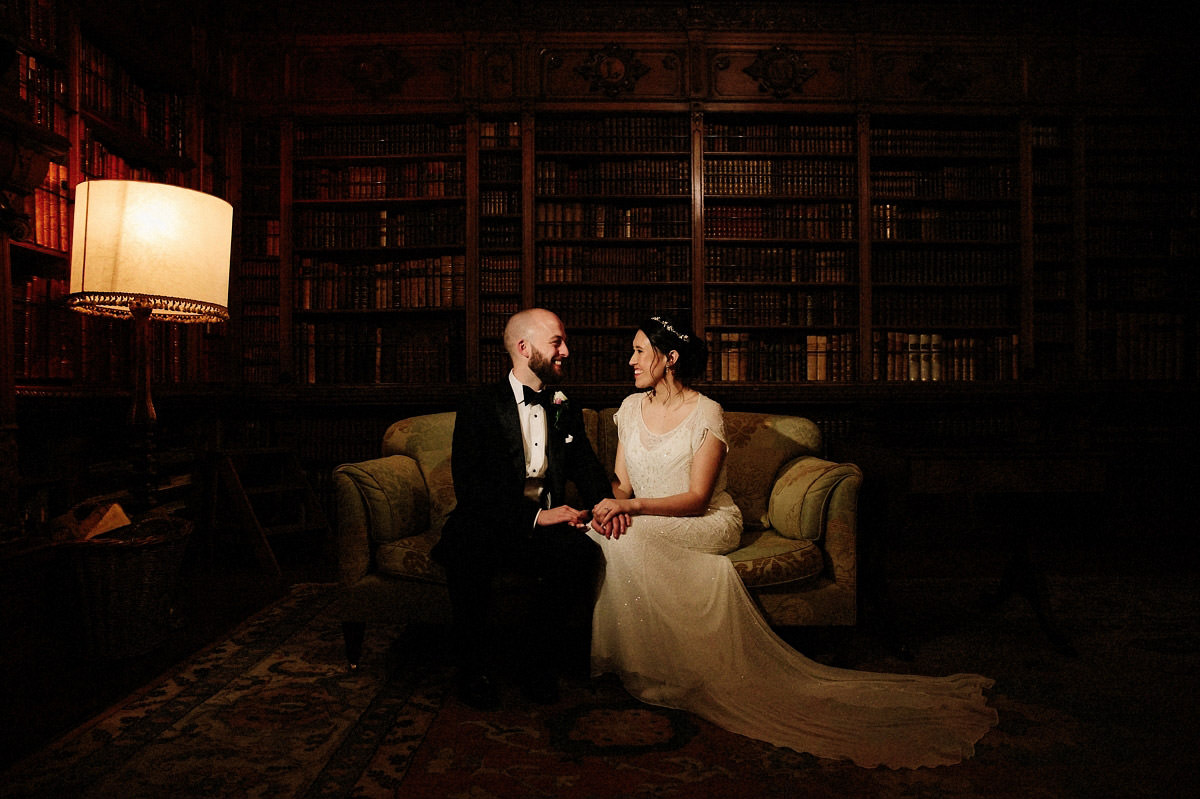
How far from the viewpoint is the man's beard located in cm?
239

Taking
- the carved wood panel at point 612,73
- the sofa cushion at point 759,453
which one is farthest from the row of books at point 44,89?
the sofa cushion at point 759,453

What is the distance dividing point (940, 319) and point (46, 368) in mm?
4730

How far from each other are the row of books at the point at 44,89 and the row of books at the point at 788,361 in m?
3.45

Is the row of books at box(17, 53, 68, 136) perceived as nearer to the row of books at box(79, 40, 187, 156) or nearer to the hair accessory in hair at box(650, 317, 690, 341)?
the row of books at box(79, 40, 187, 156)

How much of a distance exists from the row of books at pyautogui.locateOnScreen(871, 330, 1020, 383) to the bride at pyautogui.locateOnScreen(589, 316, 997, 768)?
2.43 m

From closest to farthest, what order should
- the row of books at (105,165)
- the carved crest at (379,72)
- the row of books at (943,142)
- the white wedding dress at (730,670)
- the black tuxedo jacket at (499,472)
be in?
1. the white wedding dress at (730,670)
2. the black tuxedo jacket at (499,472)
3. the row of books at (105,165)
4. the carved crest at (379,72)
5. the row of books at (943,142)

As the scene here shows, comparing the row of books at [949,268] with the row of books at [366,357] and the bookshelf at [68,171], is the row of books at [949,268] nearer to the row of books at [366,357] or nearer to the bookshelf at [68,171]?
the row of books at [366,357]

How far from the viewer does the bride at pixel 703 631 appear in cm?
179

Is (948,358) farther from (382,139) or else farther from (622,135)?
(382,139)

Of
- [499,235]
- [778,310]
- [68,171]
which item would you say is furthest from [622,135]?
[68,171]

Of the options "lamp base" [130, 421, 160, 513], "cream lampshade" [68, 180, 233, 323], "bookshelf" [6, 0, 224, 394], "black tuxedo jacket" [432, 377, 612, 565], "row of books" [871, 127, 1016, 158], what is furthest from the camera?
"row of books" [871, 127, 1016, 158]

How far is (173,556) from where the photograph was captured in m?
2.43

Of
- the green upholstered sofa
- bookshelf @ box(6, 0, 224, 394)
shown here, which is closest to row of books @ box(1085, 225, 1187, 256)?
the green upholstered sofa

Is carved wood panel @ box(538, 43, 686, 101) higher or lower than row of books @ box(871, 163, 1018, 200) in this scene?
higher
